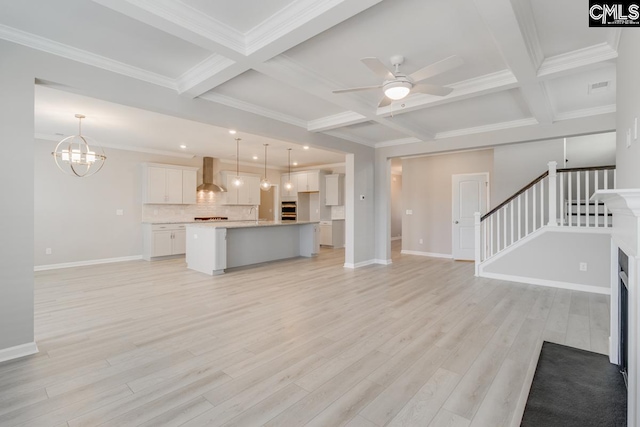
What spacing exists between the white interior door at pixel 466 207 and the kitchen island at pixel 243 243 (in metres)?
3.49

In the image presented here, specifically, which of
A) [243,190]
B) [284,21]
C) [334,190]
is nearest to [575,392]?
[284,21]

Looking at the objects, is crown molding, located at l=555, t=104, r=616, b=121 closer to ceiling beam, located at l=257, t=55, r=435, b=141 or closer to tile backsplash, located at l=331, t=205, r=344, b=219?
ceiling beam, located at l=257, t=55, r=435, b=141

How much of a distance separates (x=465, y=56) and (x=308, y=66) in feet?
5.26

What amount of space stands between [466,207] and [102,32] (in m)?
7.32

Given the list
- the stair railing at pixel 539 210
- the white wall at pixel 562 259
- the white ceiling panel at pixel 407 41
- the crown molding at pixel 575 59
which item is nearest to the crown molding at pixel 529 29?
the crown molding at pixel 575 59

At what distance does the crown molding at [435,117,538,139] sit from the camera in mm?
4988

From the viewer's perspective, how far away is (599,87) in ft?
12.3

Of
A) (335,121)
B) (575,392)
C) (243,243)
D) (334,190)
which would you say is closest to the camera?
(575,392)

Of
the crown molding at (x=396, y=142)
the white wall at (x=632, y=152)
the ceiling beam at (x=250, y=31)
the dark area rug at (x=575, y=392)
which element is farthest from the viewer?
the crown molding at (x=396, y=142)

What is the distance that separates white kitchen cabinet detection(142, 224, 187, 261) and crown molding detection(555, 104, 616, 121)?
8114 millimetres

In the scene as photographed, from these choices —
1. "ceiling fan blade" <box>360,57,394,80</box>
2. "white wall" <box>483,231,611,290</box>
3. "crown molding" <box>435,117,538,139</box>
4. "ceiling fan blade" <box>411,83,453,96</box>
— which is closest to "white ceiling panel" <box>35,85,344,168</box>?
"ceiling fan blade" <box>360,57,394,80</box>

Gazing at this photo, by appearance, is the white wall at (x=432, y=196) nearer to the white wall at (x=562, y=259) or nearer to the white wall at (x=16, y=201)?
the white wall at (x=562, y=259)

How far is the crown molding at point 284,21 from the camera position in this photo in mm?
2172

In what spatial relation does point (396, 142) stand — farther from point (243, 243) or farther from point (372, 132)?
point (243, 243)
